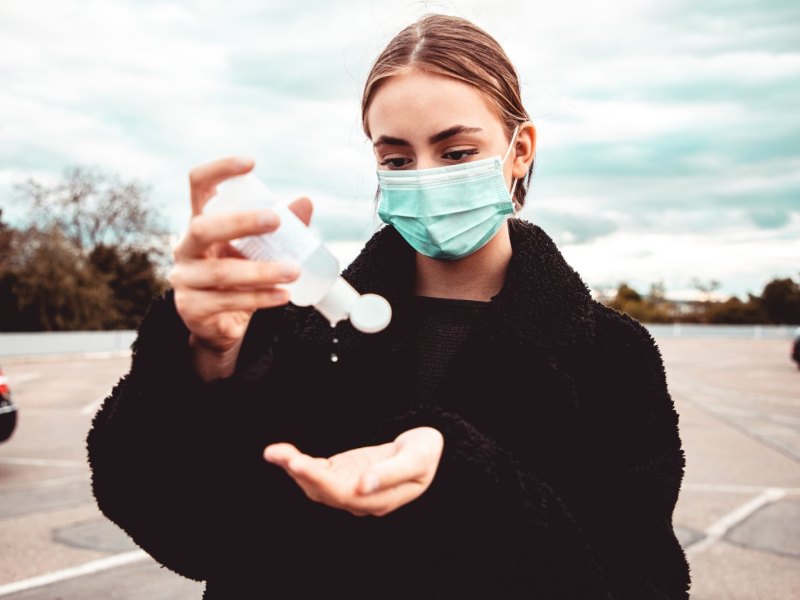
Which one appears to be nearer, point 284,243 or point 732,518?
point 284,243

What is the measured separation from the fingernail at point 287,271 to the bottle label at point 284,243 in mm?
71

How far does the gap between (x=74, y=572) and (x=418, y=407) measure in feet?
13.4

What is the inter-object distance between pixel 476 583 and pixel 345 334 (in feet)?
1.99

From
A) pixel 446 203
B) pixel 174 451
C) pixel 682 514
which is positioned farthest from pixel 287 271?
pixel 682 514

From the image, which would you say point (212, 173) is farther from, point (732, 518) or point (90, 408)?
point (90, 408)

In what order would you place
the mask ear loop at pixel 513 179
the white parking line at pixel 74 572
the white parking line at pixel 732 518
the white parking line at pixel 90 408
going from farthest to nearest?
the white parking line at pixel 90 408
the white parking line at pixel 732 518
the white parking line at pixel 74 572
the mask ear loop at pixel 513 179

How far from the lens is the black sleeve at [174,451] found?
3.99 feet

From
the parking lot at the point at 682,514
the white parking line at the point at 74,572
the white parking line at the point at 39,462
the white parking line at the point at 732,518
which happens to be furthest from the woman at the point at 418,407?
the white parking line at the point at 39,462

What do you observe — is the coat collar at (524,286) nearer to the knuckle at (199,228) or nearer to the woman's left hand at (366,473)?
the woman's left hand at (366,473)

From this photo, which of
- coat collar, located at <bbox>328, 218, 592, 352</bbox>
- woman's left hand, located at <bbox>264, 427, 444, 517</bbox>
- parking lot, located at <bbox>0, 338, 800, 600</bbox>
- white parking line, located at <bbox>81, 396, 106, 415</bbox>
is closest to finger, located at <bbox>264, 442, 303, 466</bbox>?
woman's left hand, located at <bbox>264, 427, 444, 517</bbox>

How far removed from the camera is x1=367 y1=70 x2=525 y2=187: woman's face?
160 cm

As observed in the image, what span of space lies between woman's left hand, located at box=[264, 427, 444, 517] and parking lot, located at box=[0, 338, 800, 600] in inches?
145

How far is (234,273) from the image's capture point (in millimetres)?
1006

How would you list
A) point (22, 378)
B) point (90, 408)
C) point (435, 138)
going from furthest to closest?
point (22, 378) → point (90, 408) → point (435, 138)
